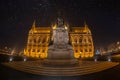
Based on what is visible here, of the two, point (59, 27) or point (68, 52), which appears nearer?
point (68, 52)

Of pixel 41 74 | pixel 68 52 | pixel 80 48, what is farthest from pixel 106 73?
pixel 80 48

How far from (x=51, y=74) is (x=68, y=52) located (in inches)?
482

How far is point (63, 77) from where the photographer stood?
2103 centimetres

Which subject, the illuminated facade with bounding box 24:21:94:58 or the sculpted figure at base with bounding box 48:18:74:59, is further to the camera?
the illuminated facade with bounding box 24:21:94:58

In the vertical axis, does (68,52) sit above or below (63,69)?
above

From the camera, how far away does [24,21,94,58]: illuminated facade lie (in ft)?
293

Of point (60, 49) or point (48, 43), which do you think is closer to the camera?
point (60, 49)

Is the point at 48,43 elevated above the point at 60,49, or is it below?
above

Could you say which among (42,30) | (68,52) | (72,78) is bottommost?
(72,78)

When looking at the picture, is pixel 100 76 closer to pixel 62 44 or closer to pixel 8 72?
pixel 8 72

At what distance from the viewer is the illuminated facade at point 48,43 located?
293ft

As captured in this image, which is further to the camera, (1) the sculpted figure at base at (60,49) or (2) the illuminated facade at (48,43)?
(2) the illuminated facade at (48,43)

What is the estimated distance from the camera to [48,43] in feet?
298

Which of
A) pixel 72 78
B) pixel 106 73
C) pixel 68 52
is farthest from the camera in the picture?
pixel 68 52
